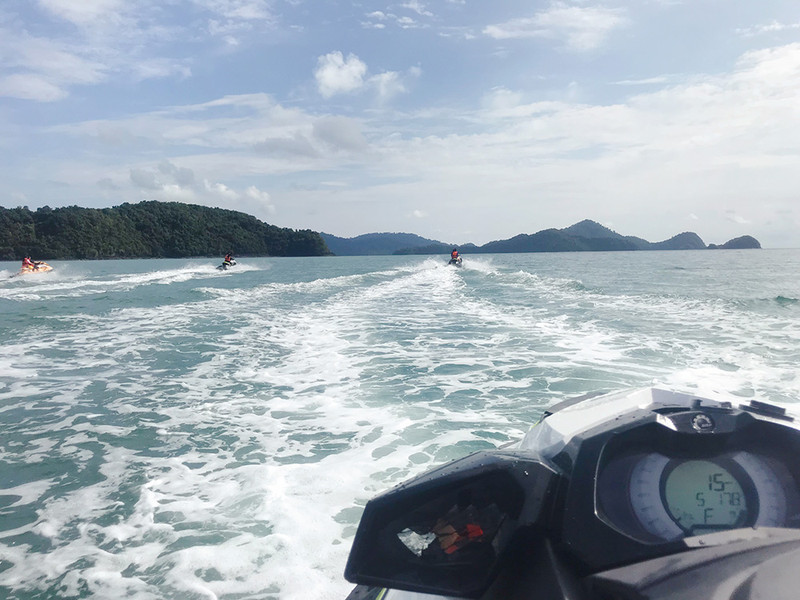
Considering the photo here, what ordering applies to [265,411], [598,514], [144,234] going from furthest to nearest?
[144,234] < [265,411] < [598,514]

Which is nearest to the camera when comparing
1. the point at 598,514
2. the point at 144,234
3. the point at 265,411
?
the point at 598,514

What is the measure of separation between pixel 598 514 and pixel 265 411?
229 inches

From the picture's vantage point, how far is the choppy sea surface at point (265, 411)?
3.69 metres

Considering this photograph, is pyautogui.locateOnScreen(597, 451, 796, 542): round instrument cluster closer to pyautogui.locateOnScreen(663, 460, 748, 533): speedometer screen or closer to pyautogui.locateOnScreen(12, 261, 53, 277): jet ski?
pyautogui.locateOnScreen(663, 460, 748, 533): speedometer screen

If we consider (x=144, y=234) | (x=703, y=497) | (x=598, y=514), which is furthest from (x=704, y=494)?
(x=144, y=234)

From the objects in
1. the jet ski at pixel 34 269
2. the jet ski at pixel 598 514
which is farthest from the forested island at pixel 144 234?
the jet ski at pixel 598 514

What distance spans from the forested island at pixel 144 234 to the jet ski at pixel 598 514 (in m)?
104

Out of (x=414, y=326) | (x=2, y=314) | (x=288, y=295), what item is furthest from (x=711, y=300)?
(x=2, y=314)

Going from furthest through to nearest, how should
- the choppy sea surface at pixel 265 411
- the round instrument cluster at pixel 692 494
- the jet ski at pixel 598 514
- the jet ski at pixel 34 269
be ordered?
the jet ski at pixel 34 269, the choppy sea surface at pixel 265 411, the round instrument cluster at pixel 692 494, the jet ski at pixel 598 514

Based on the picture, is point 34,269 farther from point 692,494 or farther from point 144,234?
point 144,234

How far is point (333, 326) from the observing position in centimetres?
1427

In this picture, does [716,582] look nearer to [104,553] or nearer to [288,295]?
[104,553]

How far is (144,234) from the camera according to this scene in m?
108

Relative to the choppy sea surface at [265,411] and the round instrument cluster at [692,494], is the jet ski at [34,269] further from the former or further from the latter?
the round instrument cluster at [692,494]
